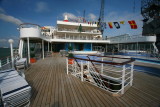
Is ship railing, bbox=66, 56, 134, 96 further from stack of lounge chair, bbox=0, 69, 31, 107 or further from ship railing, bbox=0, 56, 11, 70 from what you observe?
ship railing, bbox=0, 56, 11, 70

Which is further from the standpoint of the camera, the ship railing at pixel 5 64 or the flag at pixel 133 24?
the flag at pixel 133 24

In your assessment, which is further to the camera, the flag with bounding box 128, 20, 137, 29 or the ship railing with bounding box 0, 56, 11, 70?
the flag with bounding box 128, 20, 137, 29

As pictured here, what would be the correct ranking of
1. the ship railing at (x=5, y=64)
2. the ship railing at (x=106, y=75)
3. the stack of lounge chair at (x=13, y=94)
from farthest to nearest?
the ship railing at (x=5, y=64), the ship railing at (x=106, y=75), the stack of lounge chair at (x=13, y=94)

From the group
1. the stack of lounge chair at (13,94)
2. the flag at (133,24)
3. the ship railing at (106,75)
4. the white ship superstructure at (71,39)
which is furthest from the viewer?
the flag at (133,24)

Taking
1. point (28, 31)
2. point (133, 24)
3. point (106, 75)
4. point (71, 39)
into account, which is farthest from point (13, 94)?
point (133, 24)

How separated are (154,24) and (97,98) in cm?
2624

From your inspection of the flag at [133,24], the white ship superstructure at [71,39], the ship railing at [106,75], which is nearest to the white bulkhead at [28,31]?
the white ship superstructure at [71,39]

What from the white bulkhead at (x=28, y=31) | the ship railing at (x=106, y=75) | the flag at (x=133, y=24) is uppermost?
the flag at (x=133, y=24)

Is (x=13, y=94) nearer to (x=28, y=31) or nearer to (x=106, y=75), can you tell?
(x=106, y=75)

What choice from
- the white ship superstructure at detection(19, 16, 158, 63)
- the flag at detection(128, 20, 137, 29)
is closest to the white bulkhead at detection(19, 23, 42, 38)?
the white ship superstructure at detection(19, 16, 158, 63)

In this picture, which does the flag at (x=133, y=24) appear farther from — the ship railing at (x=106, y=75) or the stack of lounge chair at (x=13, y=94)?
the stack of lounge chair at (x=13, y=94)

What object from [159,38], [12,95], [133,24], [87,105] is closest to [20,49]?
[12,95]

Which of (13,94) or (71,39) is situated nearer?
(13,94)

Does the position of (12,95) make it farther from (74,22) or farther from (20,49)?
(74,22)
